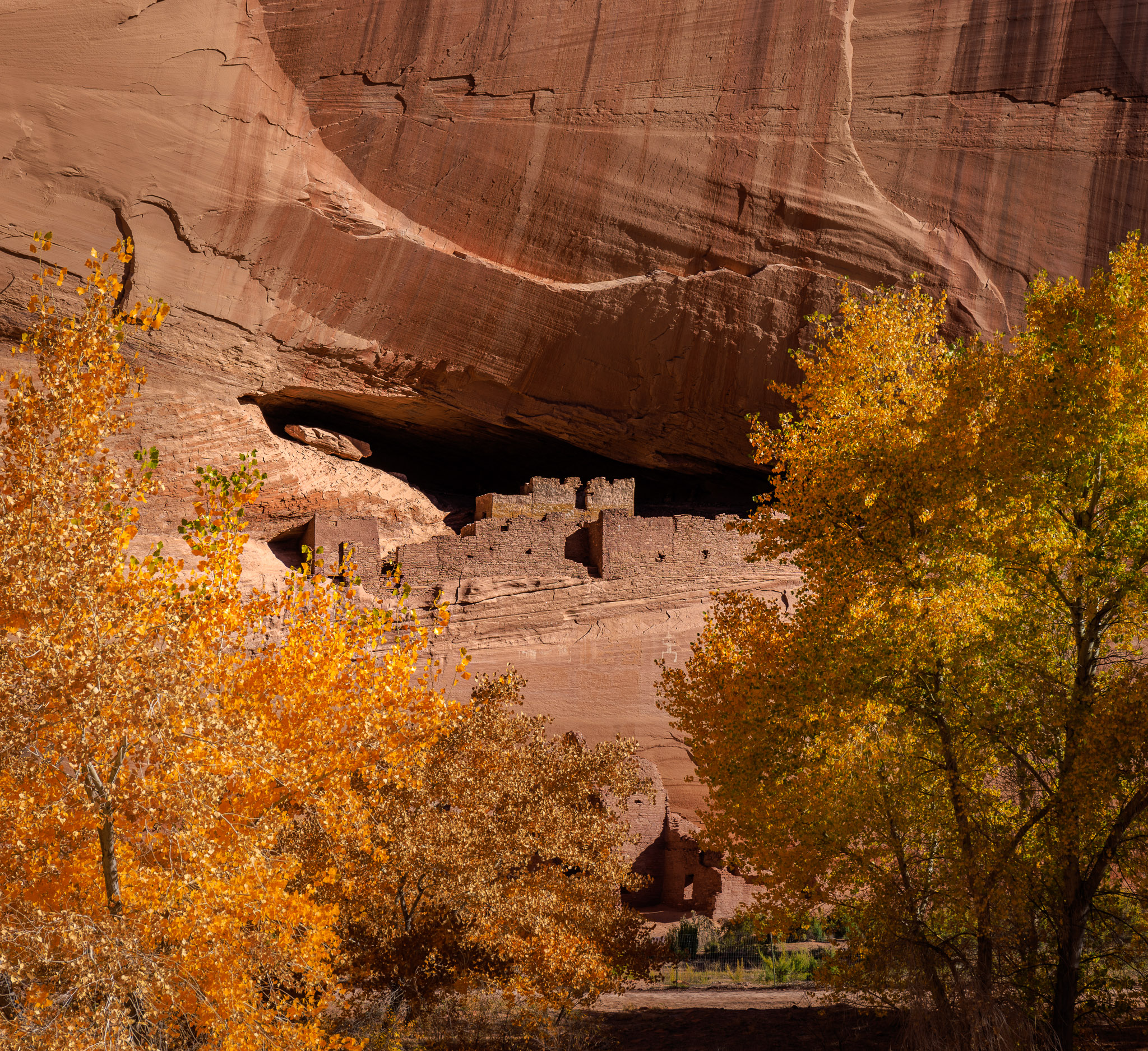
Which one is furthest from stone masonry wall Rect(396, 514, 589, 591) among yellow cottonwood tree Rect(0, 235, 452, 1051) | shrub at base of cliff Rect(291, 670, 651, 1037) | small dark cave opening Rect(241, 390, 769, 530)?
yellow cottonwood tree Rect(0, 235, 452, 1051)

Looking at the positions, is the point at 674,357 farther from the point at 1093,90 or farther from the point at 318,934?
the point at 318,934

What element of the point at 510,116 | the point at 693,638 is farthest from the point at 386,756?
the point at 510,116

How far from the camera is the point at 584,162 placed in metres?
19.3

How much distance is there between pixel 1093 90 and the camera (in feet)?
61.5

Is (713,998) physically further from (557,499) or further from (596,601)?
(557,499)

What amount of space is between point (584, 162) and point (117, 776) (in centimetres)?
1651

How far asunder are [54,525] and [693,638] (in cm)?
1606

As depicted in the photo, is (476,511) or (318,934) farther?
(476,511)

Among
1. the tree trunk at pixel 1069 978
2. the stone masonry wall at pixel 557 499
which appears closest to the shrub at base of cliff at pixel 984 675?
the tree trunk at pixel 1069 978

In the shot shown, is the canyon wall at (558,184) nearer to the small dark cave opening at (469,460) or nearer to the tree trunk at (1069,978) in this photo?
the small dark cave opening at (469,460)

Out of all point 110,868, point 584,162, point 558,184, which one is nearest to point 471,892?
point 110,868

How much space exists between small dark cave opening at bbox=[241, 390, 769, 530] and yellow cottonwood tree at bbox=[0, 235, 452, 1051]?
551 inches

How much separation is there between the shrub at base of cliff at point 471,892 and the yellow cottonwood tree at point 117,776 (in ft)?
4.32

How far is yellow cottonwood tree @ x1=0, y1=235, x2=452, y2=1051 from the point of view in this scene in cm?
551
